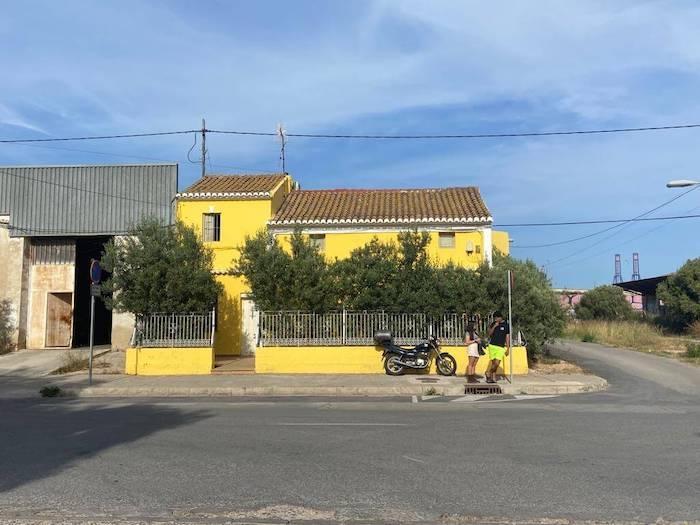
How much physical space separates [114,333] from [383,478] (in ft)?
60.0

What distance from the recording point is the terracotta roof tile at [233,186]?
2289cm

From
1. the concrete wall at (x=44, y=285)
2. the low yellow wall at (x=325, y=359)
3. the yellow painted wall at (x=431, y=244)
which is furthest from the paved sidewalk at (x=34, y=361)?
the yellow painted wall at (x=431, y=244)

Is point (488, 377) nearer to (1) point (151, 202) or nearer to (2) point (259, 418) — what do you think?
(2) point (259, 418)

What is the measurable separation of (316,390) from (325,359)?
2.93 metres

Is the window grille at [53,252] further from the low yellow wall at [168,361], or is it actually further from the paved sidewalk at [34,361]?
the low yellow wall at [168,361]

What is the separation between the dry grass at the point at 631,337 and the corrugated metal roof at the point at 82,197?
19.8 meters

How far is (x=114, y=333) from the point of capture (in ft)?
72.7

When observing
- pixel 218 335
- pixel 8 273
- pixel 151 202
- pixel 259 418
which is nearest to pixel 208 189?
pixel 151 202

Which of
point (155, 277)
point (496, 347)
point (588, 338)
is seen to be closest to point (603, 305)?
point (588, 338)

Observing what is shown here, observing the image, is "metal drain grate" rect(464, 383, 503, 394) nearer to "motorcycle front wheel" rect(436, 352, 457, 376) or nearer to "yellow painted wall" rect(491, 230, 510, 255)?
"motorcycle front wheel" rect(436, 352, 457, 376)

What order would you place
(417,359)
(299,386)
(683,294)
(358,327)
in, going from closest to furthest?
(299,386)
(417,359)
(358,327)
(683,294)

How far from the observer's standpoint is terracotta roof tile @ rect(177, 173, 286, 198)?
75.1 feet

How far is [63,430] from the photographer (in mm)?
9312

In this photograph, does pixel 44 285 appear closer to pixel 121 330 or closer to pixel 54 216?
pixel 54 216
